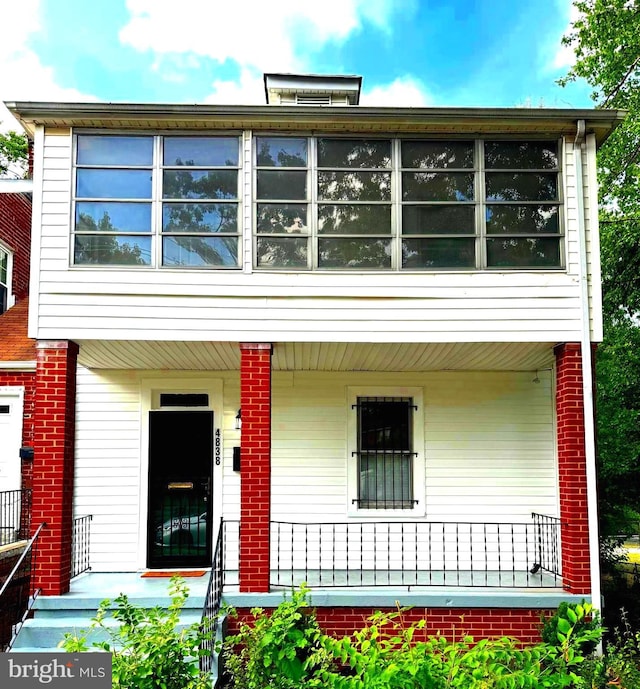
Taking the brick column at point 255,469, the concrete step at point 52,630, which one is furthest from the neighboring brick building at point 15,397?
the brick column at point 255,469

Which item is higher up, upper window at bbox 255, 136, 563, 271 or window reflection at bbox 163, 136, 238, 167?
window reflection at bbox 163, 136, 238, 167

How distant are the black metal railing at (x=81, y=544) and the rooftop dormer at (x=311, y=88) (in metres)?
6.42

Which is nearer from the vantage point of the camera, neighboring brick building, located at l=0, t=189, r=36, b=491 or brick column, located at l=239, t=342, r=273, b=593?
brick column, located at l=239, t=342, r=273, b=593

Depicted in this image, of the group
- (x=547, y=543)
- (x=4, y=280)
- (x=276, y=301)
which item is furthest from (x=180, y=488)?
(x=4, y=280)

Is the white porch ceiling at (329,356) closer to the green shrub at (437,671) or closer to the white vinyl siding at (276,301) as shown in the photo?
the white vinyl siding at (276,301)

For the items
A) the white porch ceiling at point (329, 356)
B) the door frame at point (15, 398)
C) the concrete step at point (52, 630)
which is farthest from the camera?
the door frame at point (15, 398)

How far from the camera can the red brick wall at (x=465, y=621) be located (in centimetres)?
669

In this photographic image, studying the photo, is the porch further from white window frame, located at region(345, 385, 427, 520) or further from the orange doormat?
the orange doormat

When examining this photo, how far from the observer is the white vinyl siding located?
6.83 meters

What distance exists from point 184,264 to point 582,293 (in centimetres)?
421

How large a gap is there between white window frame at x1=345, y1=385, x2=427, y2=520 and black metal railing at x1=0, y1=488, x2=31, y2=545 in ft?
14.2

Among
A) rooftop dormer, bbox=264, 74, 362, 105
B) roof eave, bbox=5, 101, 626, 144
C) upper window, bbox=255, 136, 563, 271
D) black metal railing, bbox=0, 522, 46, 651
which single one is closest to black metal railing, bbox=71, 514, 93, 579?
black metal railing, bbox=0, 522, 46, 651

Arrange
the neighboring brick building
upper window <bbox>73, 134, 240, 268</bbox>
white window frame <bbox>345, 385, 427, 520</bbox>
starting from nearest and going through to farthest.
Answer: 1. upper window <bbox>73, 134, 240, 268</bbox>
2. white window frame <bbox>345, 385, 427, 520</bbox>
3. the neighboring brick building

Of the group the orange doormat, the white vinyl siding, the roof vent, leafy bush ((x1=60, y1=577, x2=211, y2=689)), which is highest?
the roof vent
